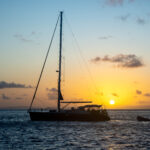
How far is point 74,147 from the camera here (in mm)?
34656

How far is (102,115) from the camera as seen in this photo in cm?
8231

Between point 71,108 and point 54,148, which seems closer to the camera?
point 54,148

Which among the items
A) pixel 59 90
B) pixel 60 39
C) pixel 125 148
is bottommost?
pixel 125 148

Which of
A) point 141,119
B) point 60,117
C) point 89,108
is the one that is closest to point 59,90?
point 60,117

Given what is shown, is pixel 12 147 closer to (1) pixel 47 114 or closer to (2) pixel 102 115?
(1) pixel 47 114

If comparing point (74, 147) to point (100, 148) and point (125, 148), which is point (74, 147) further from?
point (125, 148)

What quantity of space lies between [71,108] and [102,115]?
915cm

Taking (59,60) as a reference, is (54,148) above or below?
below

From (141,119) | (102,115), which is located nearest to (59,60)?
(102,115)

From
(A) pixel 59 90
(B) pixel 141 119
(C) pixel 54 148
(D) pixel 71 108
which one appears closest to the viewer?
(C) pixel 54 148

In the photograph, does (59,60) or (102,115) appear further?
(102,115)

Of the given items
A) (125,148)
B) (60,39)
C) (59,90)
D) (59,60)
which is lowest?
(125,148)

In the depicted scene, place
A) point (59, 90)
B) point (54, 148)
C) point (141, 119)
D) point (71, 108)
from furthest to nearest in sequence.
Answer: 1. point (141, 119)
2. point (71, 108)
3. point (59, 90)
4. point (54, 148)

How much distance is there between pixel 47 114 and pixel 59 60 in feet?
46.8
